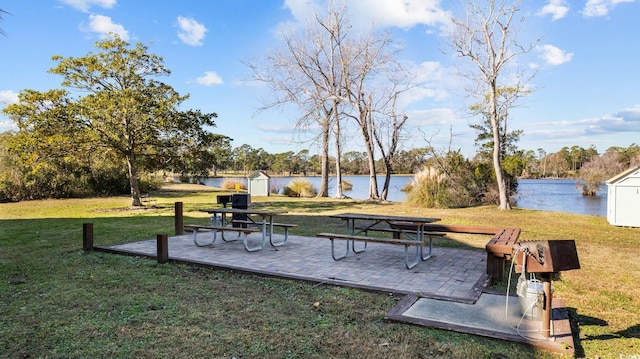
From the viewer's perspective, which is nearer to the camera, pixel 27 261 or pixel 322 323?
pixel 322 323

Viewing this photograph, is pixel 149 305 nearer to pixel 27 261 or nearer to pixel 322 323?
pixel 322 323

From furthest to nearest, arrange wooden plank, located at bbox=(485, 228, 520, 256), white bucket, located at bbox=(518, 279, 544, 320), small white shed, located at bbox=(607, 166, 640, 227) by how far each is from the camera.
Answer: small white shed, located at bbox=(607, 166, 640, 227)
wooden plank, located at bbox=(485, 228, 520, 256)
white bucket, located at bbox=(518, 279, 544, 320)

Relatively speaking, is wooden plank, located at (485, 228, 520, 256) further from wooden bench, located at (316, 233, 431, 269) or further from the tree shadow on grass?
the tree shadow on grass

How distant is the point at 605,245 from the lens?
7059 millimetres

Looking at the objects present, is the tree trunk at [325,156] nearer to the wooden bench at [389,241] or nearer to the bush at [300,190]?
the bush at [300,190]

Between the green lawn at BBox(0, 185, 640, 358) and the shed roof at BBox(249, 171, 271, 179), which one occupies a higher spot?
the shed roof at BBox(249, 171, 271, 179)

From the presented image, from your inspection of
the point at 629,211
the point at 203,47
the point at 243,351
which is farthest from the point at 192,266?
the point at 203,47

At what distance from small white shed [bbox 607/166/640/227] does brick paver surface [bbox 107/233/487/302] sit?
19.6ft

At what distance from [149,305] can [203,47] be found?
42.6ft

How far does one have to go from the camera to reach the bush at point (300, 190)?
21469mm

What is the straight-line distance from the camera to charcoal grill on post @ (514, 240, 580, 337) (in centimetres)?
264

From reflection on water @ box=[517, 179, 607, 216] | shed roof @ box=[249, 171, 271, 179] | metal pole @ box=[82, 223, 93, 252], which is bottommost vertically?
reflection on water @ box=[517, 179, 607, 216]

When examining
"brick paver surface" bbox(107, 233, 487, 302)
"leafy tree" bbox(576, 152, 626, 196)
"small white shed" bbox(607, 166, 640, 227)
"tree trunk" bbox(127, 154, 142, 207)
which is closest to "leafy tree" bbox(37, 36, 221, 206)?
"tree trunk" bbox(127, 154, 142, 207)

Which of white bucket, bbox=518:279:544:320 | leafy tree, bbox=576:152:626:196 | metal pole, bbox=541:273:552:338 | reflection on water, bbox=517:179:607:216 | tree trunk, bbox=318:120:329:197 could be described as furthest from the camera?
leafy tree, bbox=576:152:626:196
